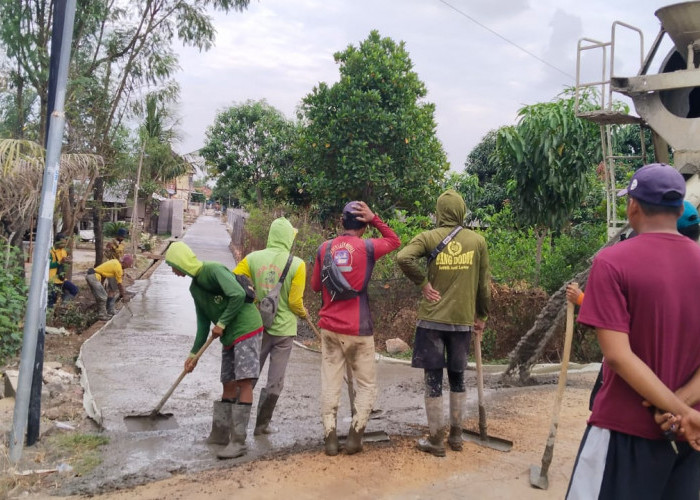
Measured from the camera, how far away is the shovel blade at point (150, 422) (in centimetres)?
524

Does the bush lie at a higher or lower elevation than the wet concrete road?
higher

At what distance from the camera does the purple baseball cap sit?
227 cm

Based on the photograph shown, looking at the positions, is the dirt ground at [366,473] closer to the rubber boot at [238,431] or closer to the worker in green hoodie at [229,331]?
the rubber boot at [238,431]

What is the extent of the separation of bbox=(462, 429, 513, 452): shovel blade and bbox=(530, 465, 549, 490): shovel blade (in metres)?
0.59

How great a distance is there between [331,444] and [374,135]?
1140cm

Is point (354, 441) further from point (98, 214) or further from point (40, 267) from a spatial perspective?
point (98, 214)

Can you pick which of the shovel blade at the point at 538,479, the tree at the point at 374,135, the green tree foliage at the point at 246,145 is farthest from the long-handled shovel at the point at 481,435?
the green tree foliage at the point at 246,145

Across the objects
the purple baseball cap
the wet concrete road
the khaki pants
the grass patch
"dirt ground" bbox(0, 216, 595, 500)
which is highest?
the purple baseball cap

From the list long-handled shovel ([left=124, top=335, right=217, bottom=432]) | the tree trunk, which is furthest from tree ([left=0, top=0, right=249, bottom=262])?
long-handled shovel ([left=124, top=335, right=217, bottom=432])

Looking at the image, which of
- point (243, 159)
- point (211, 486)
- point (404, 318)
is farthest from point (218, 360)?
point (243, 159)

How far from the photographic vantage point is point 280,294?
204 inches

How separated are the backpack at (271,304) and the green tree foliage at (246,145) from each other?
20080mm

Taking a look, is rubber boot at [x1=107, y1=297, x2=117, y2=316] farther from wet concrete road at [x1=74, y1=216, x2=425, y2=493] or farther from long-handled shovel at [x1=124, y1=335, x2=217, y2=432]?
long-handled shovel at [x1=124, y1=335, x2=217, y2=432]

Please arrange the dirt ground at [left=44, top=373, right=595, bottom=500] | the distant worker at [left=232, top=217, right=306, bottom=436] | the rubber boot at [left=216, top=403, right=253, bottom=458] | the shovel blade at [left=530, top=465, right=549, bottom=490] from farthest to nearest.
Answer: the distant worker at [left=232, top=217, right=306, bottom=436]
the rubber boot at [left=216, top=403, right=253, bottom=458]
the shovel blade at [left=530, top=465, right=549, bottom=490]
the dirt ground at [left=44, top=373, right=595, bottom=500]
